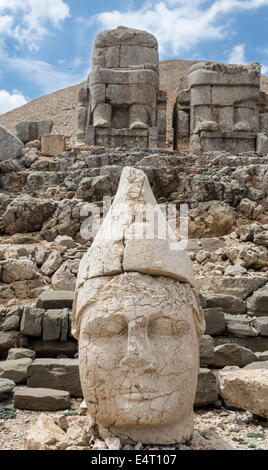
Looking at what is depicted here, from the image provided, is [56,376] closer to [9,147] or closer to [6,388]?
[6,388]

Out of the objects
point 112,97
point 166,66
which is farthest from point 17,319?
point 166,66

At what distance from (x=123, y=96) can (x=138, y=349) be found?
1668cm

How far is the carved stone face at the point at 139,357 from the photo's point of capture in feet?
9.05

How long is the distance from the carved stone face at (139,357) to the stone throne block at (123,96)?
15167mm

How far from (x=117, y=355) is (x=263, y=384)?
2.00 meters

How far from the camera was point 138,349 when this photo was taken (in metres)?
2.75

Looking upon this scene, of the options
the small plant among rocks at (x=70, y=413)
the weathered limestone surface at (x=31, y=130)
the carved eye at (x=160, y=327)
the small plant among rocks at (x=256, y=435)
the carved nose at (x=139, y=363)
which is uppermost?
the weathered limestone surface at (x=31, y=130)

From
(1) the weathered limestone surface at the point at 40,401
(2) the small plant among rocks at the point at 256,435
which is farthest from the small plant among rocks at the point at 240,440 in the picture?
(1) the weathered limestone surface at the point at 40,401

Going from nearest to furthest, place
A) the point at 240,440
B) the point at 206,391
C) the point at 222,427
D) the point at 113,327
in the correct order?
1. the point at 113,327
2. the point at 240,440
3. the point at 222,427
4. the point at 206,391

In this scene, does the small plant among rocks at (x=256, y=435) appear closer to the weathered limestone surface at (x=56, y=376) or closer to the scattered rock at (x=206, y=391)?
the scattered rock at (x=206, y=391)

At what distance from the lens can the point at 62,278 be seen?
29.8 feet

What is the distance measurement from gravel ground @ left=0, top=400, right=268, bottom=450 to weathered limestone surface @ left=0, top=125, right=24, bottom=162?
12.9m

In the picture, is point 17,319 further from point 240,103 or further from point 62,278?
point 240,103

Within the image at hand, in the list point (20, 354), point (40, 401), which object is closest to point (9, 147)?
point (20, 354)
